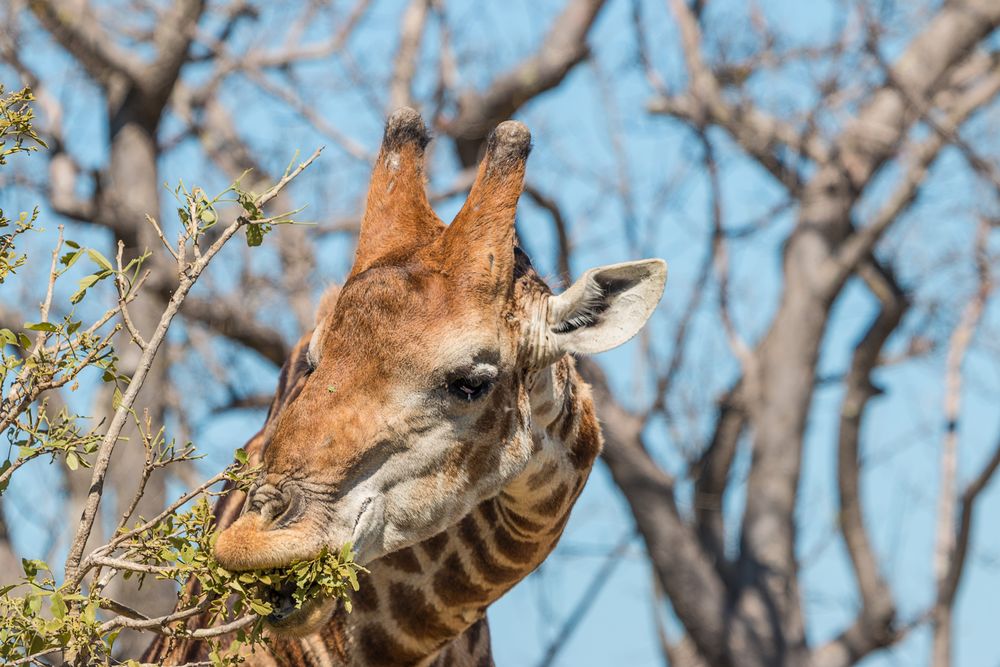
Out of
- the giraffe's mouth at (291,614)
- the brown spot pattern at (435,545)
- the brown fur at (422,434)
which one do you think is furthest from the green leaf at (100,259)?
the brown spot pattern at (435,545)

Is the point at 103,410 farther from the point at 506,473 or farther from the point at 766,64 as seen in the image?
the point at 506,473

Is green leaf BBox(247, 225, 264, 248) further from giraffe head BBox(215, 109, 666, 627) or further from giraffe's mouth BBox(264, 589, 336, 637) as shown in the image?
giraffe's mouth BBox(264, 589, 336, 637)

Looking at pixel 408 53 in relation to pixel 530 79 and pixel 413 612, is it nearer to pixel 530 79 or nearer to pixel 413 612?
pixel 530 79

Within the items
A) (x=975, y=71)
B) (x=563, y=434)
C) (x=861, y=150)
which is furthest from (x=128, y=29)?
(x=563, y=434)

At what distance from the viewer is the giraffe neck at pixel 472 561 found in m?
4.81

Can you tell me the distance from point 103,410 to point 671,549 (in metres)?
4.90

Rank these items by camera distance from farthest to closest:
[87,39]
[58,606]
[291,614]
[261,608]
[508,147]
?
[87,39]
[508,147]
[291,614]
[261,608]
[58,606]

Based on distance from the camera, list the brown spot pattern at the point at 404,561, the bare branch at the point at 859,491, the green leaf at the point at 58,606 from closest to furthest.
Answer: the green leaf at the point at 58,606, the brown spot pattern at the point at 404,561, the bare branch at the point at 859,491

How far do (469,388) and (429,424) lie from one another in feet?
0.60

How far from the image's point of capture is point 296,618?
3.89 m

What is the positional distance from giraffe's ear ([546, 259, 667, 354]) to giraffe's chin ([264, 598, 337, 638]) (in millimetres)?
1270

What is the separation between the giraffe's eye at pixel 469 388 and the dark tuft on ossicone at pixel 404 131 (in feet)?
3.26

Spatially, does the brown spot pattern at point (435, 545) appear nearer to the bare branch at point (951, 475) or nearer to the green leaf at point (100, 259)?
the green leaf at point (100, 259)

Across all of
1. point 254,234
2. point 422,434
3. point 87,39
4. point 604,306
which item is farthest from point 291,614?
point 87,39
